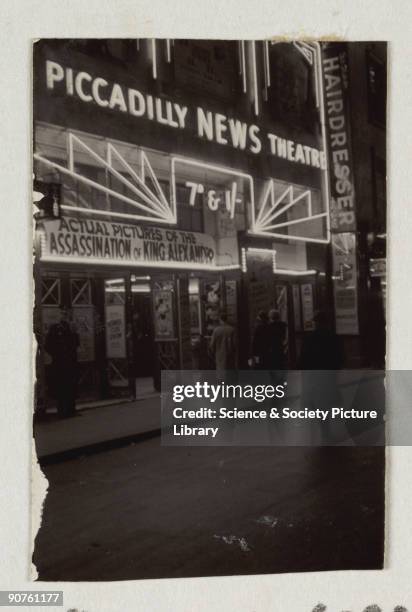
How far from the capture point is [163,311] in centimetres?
1023

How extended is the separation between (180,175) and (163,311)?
17.1 ft

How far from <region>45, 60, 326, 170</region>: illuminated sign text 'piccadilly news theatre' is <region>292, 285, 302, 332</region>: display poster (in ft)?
5.91

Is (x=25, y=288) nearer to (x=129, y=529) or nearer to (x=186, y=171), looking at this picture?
(x=129, y=529)

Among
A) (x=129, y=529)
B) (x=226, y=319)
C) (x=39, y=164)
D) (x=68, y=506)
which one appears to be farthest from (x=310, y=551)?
(x=226, y=319)

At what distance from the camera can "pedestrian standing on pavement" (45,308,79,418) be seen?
4172 mm

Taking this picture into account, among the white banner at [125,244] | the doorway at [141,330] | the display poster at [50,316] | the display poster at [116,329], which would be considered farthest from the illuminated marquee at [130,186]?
the display poster at [116,329]

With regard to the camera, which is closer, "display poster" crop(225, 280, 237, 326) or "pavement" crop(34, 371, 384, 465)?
"pavement" crop(34, 371, 384, 465)

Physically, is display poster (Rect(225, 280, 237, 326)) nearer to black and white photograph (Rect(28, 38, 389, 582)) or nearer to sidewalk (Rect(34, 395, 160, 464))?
black and white photograph (Rect(28, 38, 389, 582))

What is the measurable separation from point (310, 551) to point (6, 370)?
7.37 feet

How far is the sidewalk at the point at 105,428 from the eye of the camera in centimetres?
570

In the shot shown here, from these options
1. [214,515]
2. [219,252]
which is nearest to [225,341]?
[219,252]

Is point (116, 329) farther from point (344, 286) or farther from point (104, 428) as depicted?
point (344, 286)

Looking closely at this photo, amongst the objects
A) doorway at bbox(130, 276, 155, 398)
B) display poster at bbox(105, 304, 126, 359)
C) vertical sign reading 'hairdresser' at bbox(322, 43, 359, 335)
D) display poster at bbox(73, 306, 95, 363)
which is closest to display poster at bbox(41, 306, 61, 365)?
display poster at bbox(73, 306, 95, 363)

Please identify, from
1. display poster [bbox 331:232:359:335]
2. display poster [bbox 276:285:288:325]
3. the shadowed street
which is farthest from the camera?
display poster [bbox 276:285:288:325]
